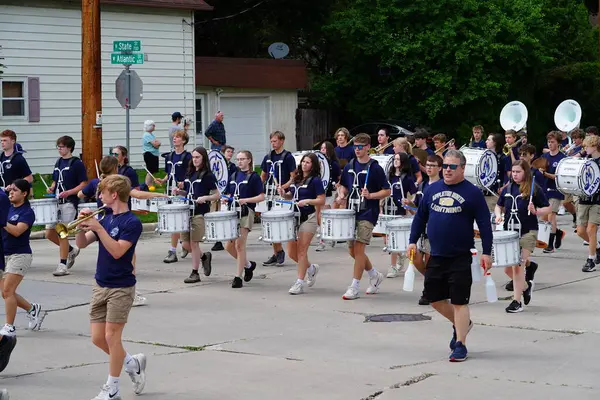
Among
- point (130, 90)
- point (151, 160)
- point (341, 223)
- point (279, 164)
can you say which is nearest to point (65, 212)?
point (279, 164)

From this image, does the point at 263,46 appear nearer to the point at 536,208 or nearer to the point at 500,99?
the point at 500,99

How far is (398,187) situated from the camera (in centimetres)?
1485

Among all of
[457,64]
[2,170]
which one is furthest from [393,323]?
[457,64]

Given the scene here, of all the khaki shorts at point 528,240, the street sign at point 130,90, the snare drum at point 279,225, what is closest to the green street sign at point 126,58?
the street sign at point 130,90

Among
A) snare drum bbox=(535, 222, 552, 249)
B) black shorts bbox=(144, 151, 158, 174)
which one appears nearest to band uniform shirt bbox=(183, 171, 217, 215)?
snare drum bbox=(535, 222, 552, 249)

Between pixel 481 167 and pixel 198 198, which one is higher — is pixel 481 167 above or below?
above

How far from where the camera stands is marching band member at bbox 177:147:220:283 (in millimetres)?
14406

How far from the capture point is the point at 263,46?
40.8 m

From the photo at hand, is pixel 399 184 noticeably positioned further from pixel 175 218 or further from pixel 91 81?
pixel 91 81

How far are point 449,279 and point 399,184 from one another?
5133 millimetres

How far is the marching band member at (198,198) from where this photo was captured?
47.3 feet

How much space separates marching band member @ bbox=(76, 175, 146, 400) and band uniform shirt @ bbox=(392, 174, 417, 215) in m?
6.73

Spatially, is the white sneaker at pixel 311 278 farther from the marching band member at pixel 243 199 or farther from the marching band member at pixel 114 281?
the marching band member at pixel 114 281

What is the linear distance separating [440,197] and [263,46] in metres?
31.6
